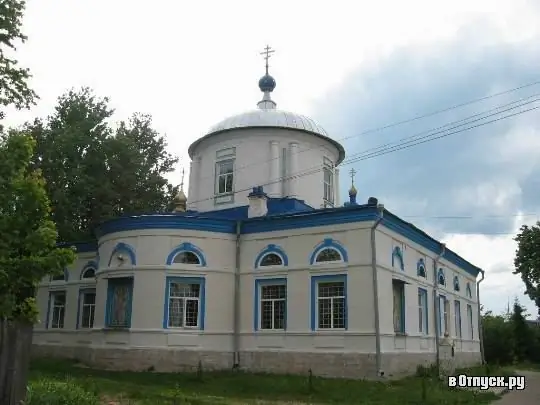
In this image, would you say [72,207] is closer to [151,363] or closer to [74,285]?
[74,285]

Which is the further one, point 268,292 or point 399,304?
point 268,292

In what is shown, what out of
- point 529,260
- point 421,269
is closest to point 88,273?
point 421,269

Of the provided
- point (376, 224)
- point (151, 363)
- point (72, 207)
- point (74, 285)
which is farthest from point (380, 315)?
point (72, 207)

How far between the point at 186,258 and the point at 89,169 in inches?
490

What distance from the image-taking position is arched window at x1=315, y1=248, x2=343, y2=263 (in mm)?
18906

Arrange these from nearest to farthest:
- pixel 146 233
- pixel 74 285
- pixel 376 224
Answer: pixel 376 224, pixel 146 233, pixel 74 285

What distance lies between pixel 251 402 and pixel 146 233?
8068mm

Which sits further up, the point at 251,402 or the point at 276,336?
the point at 276,336

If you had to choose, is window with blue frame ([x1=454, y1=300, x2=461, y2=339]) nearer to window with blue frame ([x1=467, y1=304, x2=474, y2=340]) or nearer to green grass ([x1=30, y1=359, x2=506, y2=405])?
window with blue frame ([x1=467, y1=304, x2=474, y2=340])

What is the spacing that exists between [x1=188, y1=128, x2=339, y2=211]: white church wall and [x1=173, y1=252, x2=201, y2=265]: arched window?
4.37 meters

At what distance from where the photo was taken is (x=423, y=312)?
22016mm

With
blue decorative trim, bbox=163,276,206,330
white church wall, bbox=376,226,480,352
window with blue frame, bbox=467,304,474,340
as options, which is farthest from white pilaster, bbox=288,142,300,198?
window with blue frame, bbox=467,304,474,340

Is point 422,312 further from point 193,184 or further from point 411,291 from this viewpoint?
point 193,184

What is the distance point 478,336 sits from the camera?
2966 centimetres
